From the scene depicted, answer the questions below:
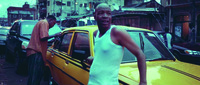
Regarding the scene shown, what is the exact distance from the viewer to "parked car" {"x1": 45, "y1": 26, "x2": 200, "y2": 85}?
256 cm

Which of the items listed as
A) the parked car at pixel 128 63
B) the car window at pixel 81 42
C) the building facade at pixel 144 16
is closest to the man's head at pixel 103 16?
the parked car at pixel 128 63

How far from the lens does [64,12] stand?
5691 centimetres

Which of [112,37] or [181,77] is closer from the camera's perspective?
[112,37]

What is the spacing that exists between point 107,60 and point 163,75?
3.39 ft

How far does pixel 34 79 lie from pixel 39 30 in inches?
37.4

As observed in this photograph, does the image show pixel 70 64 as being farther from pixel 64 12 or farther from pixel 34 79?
pixel 64 12

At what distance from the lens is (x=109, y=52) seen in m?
1.95

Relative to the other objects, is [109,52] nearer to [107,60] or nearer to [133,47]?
[107,60]

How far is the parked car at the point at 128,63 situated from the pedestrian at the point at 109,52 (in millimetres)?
511

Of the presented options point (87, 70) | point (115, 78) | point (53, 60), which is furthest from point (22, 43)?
point (115, 78)

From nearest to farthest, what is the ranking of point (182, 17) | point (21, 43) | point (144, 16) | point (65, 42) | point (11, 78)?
point (65, 42) → point (11, 78) → point (21, 43) → point (182, 17) → point (144, 16)

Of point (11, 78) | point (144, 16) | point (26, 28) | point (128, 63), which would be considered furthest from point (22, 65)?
point (144, 16)

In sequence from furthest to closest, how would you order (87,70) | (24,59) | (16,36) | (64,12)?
1. (64,12)
2. (16,36)
3. (24,59)
4. (87,70)

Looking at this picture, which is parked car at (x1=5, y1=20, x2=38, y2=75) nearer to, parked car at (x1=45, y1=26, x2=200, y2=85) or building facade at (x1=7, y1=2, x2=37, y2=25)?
parked car at (x1=45, y1=26, x2=200, y2=85)
